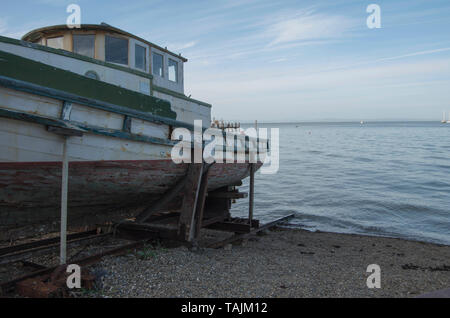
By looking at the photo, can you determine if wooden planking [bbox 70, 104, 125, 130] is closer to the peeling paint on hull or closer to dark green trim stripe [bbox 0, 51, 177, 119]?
dark green trim stripe [bbox 0, 51, 177, 119]

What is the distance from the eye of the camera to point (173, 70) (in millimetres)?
8125

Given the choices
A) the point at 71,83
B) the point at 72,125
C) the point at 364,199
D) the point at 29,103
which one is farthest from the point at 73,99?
the point at 364,199

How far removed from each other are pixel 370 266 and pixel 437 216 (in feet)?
25.9

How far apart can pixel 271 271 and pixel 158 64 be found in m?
4.86

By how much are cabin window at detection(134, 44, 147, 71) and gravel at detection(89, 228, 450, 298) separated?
3585mm

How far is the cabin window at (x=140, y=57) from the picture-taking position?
6871mm

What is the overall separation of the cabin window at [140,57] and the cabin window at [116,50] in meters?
0.22

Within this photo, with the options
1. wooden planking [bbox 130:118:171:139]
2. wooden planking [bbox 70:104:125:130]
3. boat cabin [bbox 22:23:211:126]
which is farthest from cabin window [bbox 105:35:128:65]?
wooden planking [bbox 70:104:125:130]

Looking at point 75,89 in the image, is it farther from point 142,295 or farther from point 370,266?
point 370,266

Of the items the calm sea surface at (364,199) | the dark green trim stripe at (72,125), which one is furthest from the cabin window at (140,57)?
the calm sea surface at (364,199)

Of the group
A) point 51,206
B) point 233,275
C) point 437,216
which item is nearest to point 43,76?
point 51,206

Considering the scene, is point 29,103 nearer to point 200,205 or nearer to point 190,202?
point 190,202

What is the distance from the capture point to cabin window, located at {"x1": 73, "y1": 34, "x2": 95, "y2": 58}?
6.38 m
